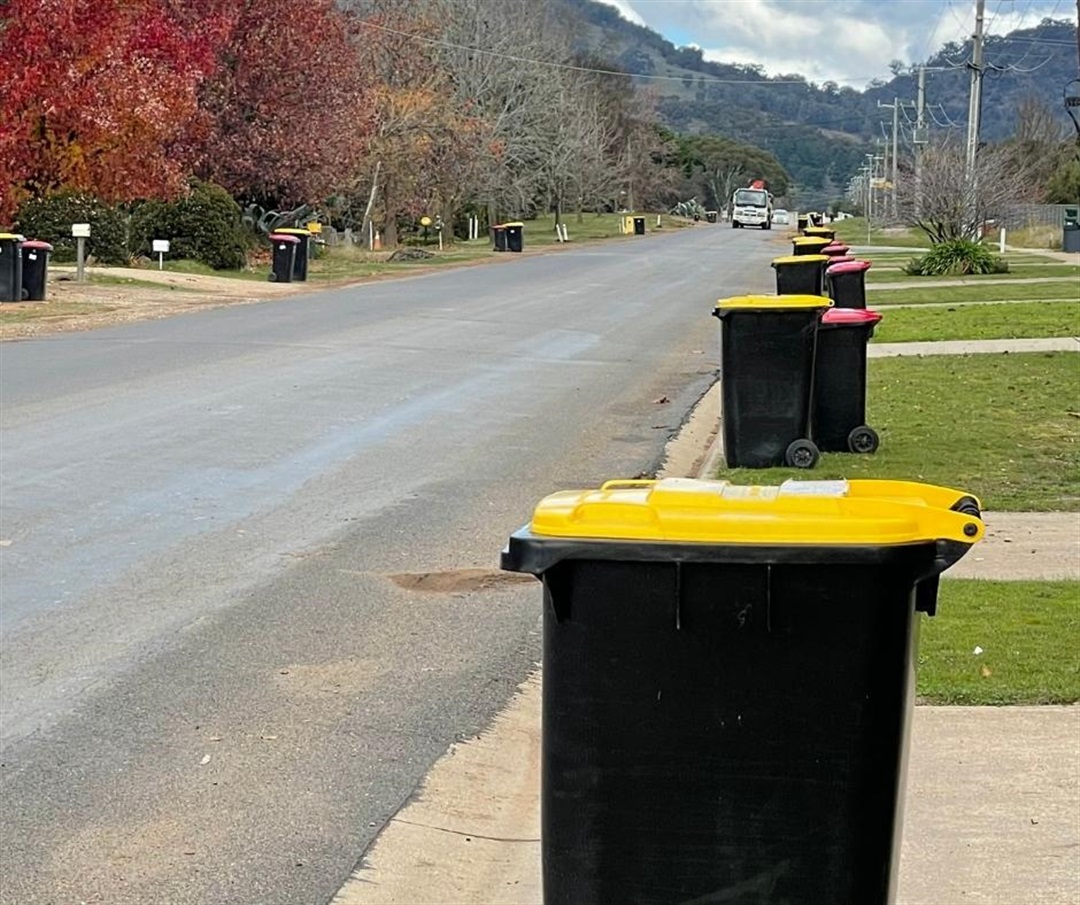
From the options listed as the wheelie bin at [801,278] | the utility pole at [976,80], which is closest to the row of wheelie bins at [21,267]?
the wheelie bin at [801,278]

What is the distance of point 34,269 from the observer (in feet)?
77.5

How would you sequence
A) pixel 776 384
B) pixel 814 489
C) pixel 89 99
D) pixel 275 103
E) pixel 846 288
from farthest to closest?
pixel 275 103 < pixel 89 99 < pixel 846 288 < pixel 776 384 < pixel 814 489

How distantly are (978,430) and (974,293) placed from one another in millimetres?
17435

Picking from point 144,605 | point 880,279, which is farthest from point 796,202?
point 144,605

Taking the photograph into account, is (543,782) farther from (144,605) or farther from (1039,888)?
(144,605)

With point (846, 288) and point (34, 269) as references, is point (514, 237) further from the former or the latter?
point (846, 288)

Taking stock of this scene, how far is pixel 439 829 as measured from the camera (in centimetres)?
483

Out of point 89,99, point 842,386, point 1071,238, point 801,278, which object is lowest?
point 1071,238

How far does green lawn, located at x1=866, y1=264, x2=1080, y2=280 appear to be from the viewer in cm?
3356

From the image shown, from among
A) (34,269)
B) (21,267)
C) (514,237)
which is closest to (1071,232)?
(514,237)

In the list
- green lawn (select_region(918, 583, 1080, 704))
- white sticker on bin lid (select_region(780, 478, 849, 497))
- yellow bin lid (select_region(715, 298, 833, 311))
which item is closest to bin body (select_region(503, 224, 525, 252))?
yellow bin lid (select_region(715, 298, 833, 311))

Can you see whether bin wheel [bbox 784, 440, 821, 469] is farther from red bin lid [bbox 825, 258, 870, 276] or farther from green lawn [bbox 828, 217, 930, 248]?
green lawn [bbox 828, 217, 930, 248]

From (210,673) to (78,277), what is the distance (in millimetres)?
22637

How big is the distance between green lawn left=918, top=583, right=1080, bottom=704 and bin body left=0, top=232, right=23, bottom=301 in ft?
60.8
